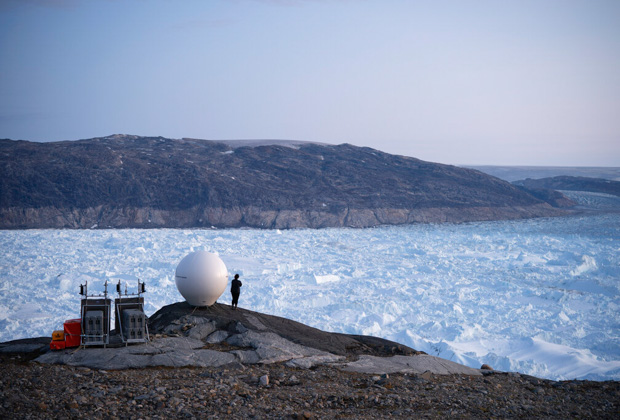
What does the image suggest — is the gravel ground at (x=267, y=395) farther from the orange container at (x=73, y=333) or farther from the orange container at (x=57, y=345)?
the orange container at (x=73, y=333)

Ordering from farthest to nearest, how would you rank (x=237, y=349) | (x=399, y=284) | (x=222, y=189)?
(x=222, y=189), (x=399, y=284), (x=237, y=349)

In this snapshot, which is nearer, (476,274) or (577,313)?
(577,313)

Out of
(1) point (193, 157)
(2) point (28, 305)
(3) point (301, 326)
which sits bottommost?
(2) point (28, 305)

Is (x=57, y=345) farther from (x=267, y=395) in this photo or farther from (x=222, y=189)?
(x=222, y=189)

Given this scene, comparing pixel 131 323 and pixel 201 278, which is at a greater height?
pixel 201 278

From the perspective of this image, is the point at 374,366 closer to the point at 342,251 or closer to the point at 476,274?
the point at 476,274

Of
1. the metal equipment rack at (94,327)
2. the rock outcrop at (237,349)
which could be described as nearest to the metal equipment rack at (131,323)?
the rock outcrop at (237,349)

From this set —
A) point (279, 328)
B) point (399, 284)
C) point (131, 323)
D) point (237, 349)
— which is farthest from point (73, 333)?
point (399, 284)

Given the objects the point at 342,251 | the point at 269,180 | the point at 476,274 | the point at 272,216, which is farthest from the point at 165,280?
the point at 269,180

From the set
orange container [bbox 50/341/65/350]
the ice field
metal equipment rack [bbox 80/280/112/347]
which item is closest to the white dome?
metal equipment rack [bbox 80/280/112/347]

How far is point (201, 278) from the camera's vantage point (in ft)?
33.4

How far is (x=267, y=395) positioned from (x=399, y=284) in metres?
13.3

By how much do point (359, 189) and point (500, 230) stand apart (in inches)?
565

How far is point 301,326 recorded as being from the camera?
36.9 ft
